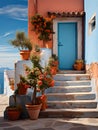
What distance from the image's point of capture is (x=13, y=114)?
8.12 metres

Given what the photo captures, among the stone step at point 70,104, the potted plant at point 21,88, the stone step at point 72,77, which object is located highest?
the stone step at point 72,77

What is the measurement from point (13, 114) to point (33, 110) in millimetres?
605

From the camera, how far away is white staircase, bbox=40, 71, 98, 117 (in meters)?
8.44

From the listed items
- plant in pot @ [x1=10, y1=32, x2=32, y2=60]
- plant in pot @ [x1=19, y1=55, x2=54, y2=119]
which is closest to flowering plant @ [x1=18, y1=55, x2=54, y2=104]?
plant in pot @ [x1=19, y1=55, x2=54, y2=119]

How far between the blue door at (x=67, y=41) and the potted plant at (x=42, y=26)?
852mm

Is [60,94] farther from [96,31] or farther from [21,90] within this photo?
[96,31]

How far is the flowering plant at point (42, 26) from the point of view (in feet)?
40.1

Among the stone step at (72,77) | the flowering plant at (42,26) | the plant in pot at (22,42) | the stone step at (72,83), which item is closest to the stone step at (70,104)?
the stone step at (72,83)

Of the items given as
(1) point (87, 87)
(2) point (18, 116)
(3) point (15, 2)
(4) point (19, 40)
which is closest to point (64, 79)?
(1) point (87, 87)

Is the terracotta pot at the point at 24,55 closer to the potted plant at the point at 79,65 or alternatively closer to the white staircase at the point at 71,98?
the white staircase at the point at 71,98

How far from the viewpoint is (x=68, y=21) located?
42.4 feet

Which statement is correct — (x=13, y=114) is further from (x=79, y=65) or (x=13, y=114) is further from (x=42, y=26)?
(x=42, y=26)

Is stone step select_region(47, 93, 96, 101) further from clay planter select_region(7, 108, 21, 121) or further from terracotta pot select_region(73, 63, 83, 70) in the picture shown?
terracotta pot select_region(73, 63, 83, 70)

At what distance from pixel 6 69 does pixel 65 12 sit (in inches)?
199
